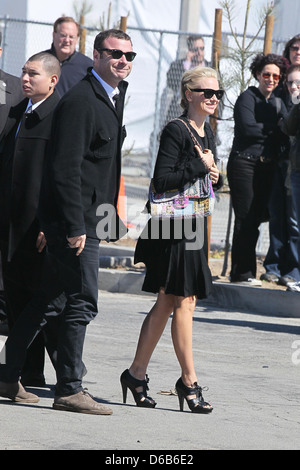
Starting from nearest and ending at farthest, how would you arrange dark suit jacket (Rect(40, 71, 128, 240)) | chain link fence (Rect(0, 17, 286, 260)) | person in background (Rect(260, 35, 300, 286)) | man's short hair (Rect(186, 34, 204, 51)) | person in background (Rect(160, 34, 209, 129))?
dark suit jacket (Rect(40, 71, 128, 240)) < person in background (Rect(260, 35, 300, 286)) < chain link fence (Rect(0, 17, 286, 260)) < man's short hair (Rect(186, 34, 204, 51)) < person in background (Rect(160, 34, 209, 129))

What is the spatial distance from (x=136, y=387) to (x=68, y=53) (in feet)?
16.4

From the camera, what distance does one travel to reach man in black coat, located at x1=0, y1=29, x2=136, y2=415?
575 cm

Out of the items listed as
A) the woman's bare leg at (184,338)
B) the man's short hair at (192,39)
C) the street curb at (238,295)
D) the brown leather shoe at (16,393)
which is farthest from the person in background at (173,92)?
the brown leather shoe at (16,393)

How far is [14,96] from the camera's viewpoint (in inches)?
288

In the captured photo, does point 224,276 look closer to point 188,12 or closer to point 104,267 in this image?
point 104,267

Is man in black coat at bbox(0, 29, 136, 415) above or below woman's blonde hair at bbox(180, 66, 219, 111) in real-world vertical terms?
below

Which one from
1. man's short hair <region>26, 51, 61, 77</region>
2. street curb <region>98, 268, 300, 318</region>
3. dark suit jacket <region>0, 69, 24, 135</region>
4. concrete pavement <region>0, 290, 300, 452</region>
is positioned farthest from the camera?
street curb <region>98, 268, 300, 318</region>

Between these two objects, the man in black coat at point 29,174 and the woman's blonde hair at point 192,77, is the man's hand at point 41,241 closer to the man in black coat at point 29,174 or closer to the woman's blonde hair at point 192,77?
the man in black coat at point 29,174

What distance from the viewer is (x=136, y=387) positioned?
20.6 feet

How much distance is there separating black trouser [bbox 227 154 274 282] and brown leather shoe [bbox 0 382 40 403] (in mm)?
4992

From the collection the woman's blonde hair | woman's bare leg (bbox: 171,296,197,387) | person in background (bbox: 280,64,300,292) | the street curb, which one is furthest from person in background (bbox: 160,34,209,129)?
woman's bare leg (bbox: 171,296,197,387)

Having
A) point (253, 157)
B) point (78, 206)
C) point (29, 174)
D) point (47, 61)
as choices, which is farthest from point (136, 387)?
point (253, 157)

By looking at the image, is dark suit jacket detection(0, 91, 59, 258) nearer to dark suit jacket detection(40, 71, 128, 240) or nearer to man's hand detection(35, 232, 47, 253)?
man's hand detection(35, 232, 47, 253)

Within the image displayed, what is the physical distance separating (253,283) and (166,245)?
15.5ft
